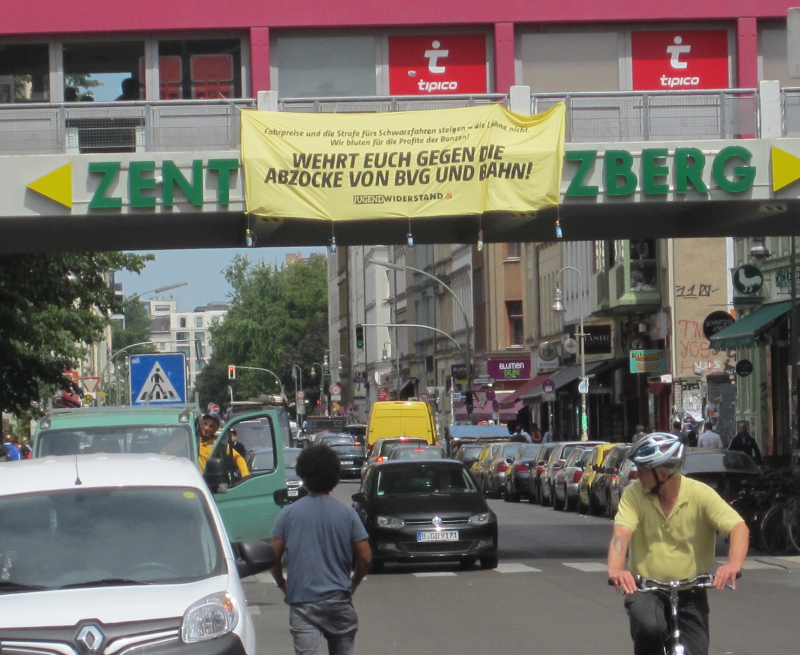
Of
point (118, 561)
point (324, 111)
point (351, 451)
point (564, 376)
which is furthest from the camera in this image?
point (564, 376)

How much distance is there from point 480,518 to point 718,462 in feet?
19.6

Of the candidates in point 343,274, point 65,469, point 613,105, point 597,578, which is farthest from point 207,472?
point 343,274

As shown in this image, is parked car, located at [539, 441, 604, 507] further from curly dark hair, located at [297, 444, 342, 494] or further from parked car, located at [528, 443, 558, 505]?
curly dark hair, located at [297, 444, 342, 494]

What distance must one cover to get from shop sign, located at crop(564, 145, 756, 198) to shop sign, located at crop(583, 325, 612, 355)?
109 ft

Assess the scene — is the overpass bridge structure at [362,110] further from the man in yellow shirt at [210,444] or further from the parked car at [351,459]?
the parked car at [351,459]

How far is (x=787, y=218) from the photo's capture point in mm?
22828

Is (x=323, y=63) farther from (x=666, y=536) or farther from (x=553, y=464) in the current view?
(x=666, y=536)

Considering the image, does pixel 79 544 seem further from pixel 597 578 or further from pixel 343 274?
pixel 343 274

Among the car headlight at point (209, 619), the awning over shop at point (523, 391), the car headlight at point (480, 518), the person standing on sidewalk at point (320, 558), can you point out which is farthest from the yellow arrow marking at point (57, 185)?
the awning over shop at point (523, 391)

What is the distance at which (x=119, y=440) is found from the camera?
1422 centimetres

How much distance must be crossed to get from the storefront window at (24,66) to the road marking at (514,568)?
9726 millimetres

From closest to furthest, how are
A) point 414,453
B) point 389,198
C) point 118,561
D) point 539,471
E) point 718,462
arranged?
point 118,561, point 389,198, point 718,462, point 414,453, point 539,471

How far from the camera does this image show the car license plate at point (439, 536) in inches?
709

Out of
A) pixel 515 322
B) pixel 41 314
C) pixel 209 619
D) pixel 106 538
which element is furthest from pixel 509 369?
pixel 209 619
